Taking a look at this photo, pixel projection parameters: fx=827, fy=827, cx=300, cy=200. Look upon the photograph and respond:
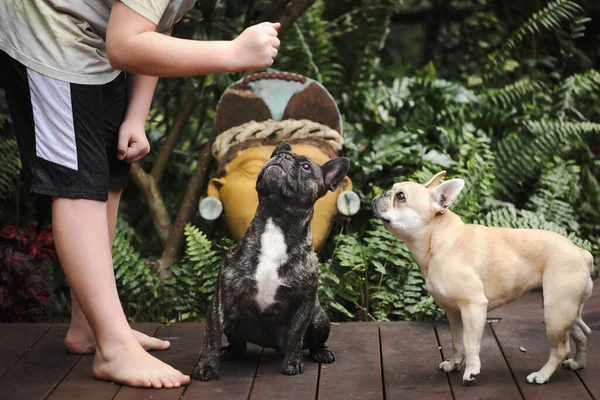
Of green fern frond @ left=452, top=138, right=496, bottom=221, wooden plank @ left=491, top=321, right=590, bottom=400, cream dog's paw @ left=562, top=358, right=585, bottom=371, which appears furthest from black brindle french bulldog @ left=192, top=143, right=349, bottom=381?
green fern frond @ left=452, top=138, right=496, bottom=221

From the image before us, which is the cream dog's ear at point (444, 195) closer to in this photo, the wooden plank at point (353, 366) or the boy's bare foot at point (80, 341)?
the wooden plank at point (353, 366)

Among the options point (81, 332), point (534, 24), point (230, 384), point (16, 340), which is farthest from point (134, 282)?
point (534, 24)

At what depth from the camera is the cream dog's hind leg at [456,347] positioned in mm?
3346

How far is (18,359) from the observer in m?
3.62

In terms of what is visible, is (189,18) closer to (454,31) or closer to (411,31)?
(454,31)

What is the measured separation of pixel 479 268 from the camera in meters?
3.18

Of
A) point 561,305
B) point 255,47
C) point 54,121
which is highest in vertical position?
point 255,47

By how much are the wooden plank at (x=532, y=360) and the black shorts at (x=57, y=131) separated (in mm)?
1792

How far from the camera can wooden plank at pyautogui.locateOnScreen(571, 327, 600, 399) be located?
10.2ft

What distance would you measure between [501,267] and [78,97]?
173 centimetres

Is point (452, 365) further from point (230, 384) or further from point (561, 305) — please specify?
point (230, 384)

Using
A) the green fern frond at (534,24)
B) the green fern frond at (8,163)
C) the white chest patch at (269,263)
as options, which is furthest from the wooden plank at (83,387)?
the green fern frond at (534,24)

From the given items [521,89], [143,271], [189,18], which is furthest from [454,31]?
[143,271]

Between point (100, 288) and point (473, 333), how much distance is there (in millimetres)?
1419
